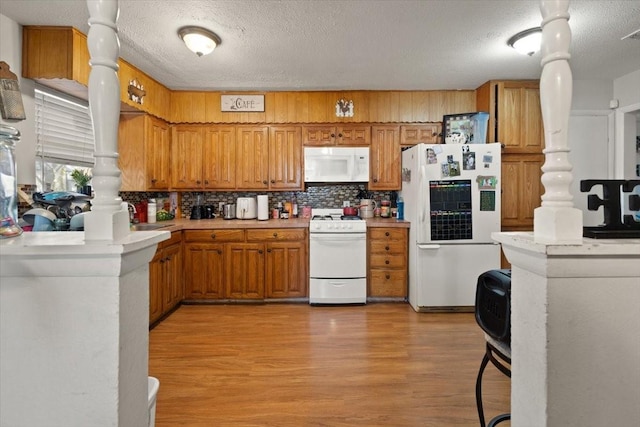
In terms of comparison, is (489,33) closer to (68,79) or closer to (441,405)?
(441,405)

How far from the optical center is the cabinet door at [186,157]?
3.96m

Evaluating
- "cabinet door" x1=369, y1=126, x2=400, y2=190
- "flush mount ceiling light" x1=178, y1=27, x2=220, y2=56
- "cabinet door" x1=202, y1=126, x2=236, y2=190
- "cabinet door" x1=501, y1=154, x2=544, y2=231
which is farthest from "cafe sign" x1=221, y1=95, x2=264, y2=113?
"cabinet door" x1=501, y1=154, x2=544, y2=231

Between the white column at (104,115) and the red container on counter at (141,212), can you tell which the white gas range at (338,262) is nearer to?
the red container on counter at (141,212)

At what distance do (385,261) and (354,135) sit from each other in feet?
5.06

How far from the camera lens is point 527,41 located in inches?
102

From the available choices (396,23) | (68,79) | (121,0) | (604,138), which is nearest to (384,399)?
(396,23)

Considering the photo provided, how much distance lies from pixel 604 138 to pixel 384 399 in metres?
3.79

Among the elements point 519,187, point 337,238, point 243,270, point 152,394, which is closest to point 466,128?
point 519,187

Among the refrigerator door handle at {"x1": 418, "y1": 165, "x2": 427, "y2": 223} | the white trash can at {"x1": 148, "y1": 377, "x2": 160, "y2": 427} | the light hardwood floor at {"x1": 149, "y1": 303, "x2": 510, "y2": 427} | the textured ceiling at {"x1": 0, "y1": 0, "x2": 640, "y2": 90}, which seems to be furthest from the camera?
the refrigerator door handle at {"x1": 418, "y1": 165, "x2": 427, "y2": 223}

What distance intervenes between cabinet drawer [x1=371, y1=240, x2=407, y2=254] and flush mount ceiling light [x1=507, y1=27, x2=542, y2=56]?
205cm

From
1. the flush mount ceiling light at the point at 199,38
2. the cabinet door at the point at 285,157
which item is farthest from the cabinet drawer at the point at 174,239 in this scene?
the flush mount ceiling light at the point at 199,38

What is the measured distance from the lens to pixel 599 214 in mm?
3666

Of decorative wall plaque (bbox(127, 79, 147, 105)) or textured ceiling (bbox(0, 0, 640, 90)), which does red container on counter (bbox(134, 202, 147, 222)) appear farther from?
textured ceiling (bbox(0, 0, 640, 90))

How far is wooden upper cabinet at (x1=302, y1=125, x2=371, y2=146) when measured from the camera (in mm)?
3951
